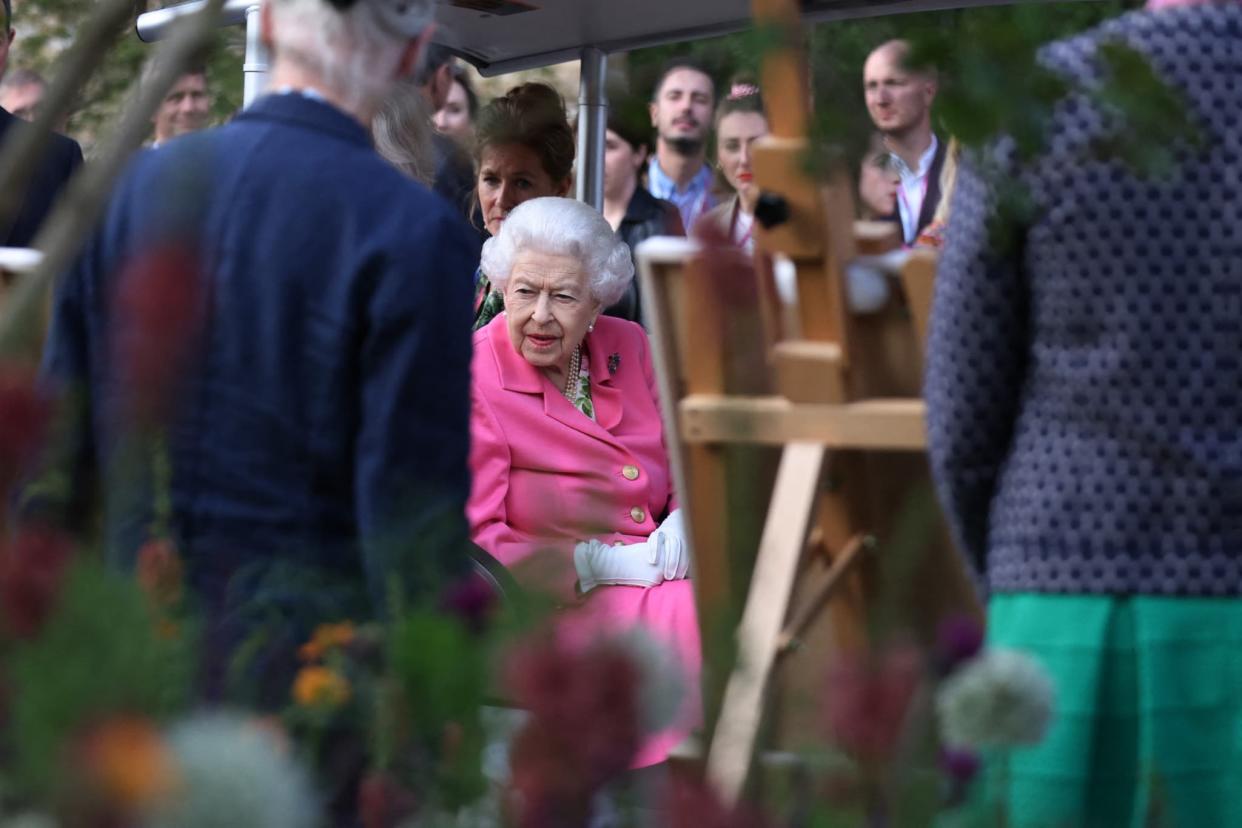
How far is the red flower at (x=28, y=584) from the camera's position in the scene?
2.19ft

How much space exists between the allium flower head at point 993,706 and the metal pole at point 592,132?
4829 millimetres

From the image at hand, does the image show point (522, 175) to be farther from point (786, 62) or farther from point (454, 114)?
A: point (786, 62)

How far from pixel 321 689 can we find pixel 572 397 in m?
3.57

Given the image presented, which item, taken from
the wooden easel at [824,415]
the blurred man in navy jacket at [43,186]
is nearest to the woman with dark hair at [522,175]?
the blurred man in navy jacket at [43,186]

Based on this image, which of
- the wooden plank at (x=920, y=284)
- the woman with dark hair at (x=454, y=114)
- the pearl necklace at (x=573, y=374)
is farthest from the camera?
the woman with dark hair at (x=454, y=114)

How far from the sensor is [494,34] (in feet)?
17.7

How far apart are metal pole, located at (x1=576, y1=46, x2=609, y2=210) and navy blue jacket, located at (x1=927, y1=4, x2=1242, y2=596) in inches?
130

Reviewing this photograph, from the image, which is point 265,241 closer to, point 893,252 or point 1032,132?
point 893,252

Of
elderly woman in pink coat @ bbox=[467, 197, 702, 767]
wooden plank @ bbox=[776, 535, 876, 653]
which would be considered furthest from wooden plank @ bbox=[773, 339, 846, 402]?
elderly woman in pink coat @ bbox=[467, 197, 702, 767]

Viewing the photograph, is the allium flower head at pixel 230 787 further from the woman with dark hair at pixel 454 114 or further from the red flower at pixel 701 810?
the woman with dark hair at pixel 454 114

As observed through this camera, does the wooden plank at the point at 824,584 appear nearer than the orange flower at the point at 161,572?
No

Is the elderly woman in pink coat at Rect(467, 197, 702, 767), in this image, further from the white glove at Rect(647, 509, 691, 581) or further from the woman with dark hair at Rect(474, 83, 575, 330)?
the woman with dark hair at Rect(474, 83, 575, 330)

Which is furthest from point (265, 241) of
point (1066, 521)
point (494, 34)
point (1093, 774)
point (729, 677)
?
point (494, 34)

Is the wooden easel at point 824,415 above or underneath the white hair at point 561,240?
underneath
